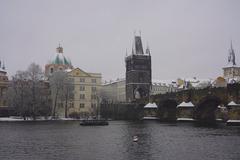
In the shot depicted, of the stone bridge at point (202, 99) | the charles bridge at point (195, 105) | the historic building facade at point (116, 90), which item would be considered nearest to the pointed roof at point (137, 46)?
the historic building facade at point (116, 90)

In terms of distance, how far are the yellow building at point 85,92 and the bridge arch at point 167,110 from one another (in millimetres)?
27285

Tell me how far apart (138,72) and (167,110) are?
48995 mm

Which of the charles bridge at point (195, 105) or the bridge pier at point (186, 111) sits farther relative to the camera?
the bridge pier at point (186, 111)

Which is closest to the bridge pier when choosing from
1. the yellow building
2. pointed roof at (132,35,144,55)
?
the yellow building

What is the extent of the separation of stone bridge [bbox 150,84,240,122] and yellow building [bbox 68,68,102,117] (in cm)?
2777

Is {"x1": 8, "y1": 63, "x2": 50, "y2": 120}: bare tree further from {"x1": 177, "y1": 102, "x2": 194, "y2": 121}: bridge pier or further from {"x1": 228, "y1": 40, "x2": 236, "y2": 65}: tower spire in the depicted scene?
{"x1": 228, "y1": 40, "x2": 236, "y2": 65}: tower spire

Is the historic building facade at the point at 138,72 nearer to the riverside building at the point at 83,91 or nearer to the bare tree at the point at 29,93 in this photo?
the riverside building at the point at 83,91

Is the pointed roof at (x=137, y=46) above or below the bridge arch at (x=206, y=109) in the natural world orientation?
above

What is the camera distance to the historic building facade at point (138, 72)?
15400 centimetres

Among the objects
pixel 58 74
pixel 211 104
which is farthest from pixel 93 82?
pixel 211 104

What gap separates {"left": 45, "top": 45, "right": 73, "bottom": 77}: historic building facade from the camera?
134125mm

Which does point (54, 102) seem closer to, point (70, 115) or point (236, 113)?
point (70, 115)

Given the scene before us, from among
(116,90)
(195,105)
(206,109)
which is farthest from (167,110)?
(116,90)

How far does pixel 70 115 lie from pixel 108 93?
78.2m
